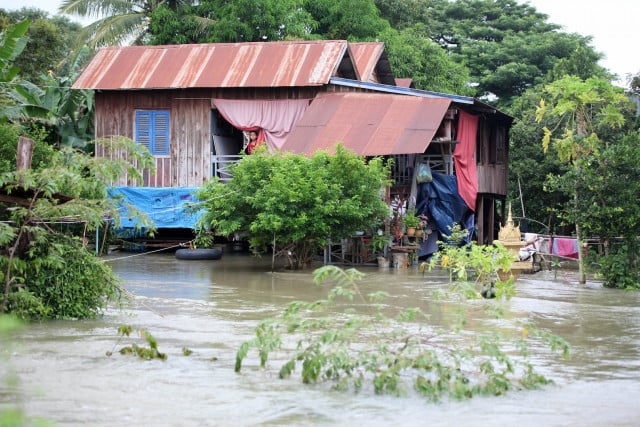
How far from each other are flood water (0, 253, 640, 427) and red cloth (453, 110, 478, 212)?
8502 millimetres

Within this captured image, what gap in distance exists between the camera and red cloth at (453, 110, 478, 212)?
2198 cm

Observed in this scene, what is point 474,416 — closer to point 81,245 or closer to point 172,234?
point 81,245

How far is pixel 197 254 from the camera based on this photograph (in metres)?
22.4

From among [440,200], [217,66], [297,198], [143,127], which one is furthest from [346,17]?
[297,198]

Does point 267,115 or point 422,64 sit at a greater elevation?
point 422,64

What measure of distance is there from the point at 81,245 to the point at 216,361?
3.39 m

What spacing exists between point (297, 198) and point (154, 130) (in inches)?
294

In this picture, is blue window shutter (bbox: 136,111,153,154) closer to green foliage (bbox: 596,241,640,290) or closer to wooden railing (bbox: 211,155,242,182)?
wooden railing (bbox: 211,155,242,182)

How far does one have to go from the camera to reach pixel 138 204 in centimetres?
2375

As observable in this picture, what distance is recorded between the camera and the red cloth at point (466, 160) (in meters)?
22.0

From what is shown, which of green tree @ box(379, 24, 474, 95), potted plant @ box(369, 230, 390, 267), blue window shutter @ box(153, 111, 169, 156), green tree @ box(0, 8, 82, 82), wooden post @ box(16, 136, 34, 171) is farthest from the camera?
green tree @ box(379, 24, 474, 95)

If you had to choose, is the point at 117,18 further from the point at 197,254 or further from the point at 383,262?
the point at 383,262

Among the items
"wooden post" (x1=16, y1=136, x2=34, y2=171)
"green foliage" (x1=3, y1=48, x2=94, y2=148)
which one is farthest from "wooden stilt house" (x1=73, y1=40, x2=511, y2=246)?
"wooden post" (x1=16, y1=136, x2=34, y2=171)

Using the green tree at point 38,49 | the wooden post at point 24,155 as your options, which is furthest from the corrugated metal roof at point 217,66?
the wooden post at point 24,155
